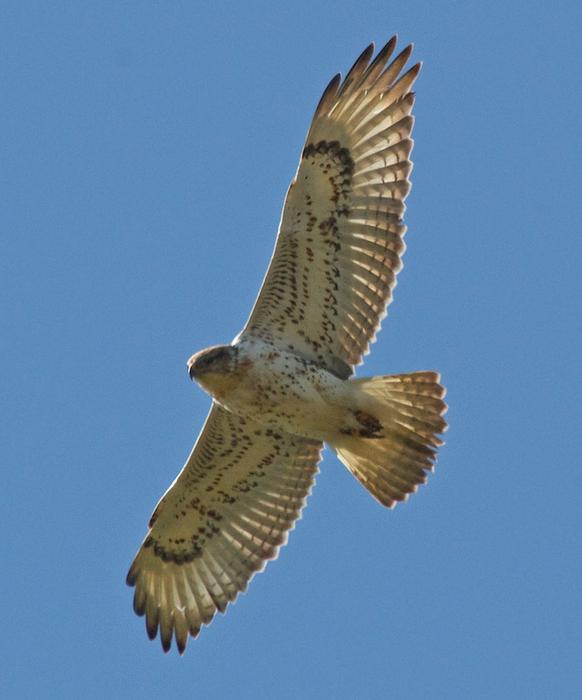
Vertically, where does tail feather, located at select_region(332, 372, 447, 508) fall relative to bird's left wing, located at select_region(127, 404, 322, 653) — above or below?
below

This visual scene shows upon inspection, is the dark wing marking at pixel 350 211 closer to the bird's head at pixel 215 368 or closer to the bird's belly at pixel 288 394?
the bird's belly at pixel 288 394

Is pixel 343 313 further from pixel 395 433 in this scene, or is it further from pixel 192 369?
pixel 192 369

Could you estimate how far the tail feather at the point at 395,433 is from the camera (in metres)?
11.5

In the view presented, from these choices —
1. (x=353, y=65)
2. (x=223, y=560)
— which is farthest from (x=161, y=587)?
(x=353, y=65)

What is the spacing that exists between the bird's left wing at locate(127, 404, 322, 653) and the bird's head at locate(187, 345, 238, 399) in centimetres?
106

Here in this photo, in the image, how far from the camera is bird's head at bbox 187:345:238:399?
1126cm

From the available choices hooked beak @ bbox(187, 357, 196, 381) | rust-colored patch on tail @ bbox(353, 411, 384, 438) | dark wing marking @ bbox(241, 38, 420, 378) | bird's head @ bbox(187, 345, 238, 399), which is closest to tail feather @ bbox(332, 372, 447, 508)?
rust-colored patch on tail @ bbox(353, 411, 384, 438)

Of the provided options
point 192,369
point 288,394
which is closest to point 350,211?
point 288,394

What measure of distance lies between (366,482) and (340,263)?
1634 millimetres

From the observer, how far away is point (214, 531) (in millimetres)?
12688

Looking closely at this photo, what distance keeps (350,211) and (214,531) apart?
290 centimetres

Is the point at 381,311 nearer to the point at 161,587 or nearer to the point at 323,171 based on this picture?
the point at 323,171

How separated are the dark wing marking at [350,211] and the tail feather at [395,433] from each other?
0.36 m

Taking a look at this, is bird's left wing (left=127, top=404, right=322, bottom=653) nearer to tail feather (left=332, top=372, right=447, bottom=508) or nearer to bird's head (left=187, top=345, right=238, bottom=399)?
tail feather (left=332, top=372, right=447, bottom=508)
